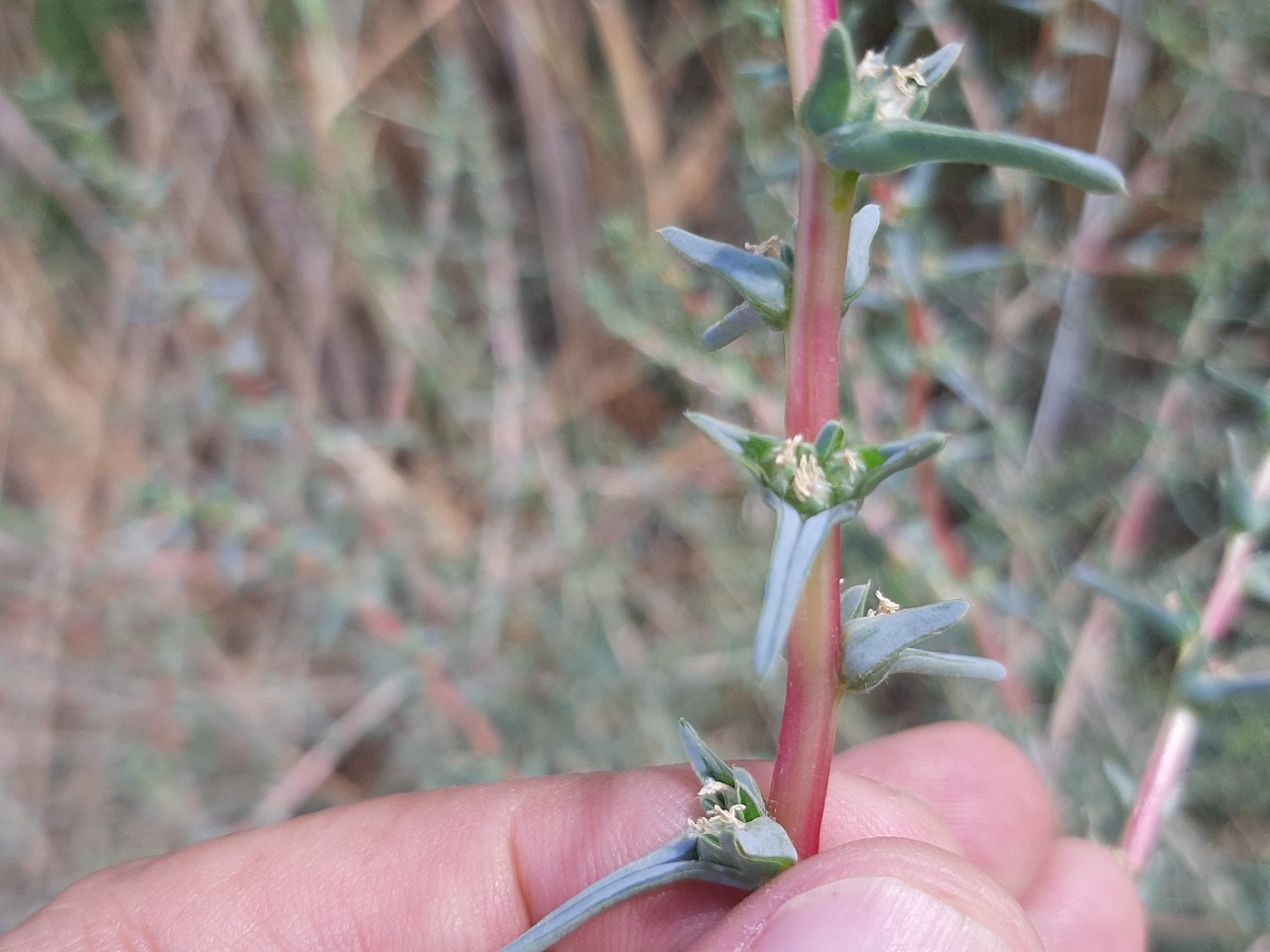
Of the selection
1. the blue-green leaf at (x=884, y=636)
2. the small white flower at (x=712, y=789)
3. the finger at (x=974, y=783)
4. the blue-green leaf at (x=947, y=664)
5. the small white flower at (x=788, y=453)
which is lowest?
the finger at (x=974, y=783)

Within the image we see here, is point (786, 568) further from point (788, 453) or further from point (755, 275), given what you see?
point (755, 275)

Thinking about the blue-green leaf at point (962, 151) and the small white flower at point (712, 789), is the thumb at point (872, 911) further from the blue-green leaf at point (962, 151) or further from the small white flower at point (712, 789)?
the blue-green leaf at point (962, 151)

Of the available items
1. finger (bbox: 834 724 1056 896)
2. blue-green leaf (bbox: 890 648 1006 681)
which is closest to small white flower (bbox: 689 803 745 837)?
blue-green leaf (bbox: 890 648 1006 681)

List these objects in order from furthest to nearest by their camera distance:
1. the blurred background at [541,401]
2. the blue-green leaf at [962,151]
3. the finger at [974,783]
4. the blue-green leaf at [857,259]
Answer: the blurred background at [541,401] < the finger at [974,783] < the blue-green leaf at [857,259] < the blue-green leaf at [962,151]

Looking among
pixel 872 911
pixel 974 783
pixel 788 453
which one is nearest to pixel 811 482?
pixel 788 453

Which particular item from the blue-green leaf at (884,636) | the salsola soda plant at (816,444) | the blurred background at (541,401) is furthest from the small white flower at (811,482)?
the blurred background at (541,401)

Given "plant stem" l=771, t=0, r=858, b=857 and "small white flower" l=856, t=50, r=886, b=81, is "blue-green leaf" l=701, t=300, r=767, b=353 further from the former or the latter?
"small white flower" l=856, t=50, r=886, b=81

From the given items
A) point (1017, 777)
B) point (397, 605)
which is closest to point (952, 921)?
point (1017, 777)
